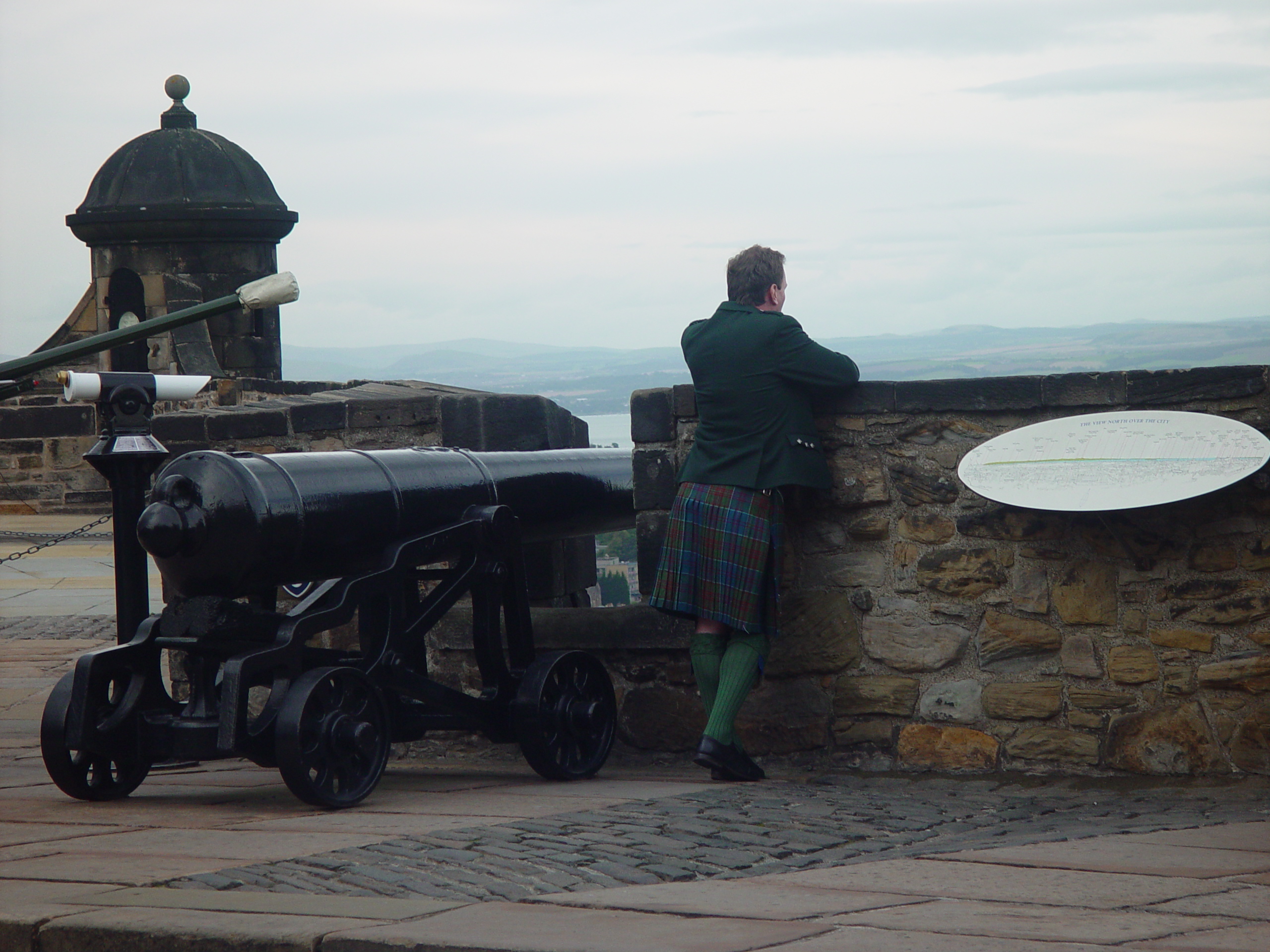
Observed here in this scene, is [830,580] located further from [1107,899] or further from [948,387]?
[1107,899]

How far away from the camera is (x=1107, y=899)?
124 inches

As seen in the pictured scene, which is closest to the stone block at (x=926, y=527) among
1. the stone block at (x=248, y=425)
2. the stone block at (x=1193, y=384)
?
the stone block at (x=1193, y=384)

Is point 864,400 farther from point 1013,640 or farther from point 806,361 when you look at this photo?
point 1013,640

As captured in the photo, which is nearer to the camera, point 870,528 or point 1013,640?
point 1013,640

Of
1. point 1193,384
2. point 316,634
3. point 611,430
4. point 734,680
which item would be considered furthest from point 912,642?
point 611,430

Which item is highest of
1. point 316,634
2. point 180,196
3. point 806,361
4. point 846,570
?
point 180,196

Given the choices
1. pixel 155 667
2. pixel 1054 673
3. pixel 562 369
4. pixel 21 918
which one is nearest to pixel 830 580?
pixel 1054 673

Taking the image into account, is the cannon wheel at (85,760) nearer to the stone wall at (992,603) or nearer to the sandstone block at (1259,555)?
the stone wall at (992,603)

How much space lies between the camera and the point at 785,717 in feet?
18.3

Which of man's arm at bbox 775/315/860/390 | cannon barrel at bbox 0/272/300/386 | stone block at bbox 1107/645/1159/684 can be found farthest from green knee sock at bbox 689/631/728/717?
cannon barrel at bbox 0/272/300/386

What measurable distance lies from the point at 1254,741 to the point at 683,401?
88.6 inches

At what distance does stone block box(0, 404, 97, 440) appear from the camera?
1570 centimetres

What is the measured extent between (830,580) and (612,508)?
1141 millimetres

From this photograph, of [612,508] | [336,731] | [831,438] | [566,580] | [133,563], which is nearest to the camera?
[336,731]
